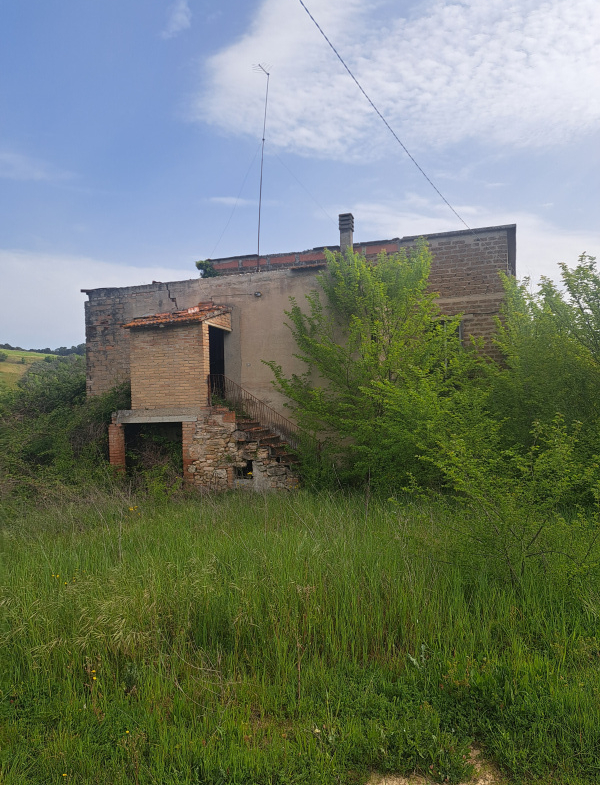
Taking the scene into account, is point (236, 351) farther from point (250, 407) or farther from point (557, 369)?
point (557, 369)

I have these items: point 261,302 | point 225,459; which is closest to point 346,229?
point 261,302

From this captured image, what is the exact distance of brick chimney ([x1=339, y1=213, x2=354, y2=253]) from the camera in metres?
14.2

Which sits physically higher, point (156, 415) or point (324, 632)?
point (156, 415)

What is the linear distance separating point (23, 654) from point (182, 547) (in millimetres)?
2154

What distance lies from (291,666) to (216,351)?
467 inches

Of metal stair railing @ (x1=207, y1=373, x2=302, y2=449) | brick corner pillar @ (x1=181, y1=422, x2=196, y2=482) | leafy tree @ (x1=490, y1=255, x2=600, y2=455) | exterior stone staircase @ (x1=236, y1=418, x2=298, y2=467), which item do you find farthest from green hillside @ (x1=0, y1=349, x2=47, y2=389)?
leafy tree @ (x1=490, y1=255, x2=600, y2=455)

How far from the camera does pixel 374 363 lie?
11.0 meters

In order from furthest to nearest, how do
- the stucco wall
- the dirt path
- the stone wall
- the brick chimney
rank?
the brick chimney → the stucco wall → the stone wall → the dirt path

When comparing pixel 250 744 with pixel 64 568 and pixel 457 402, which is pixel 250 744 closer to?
pixel 64 568

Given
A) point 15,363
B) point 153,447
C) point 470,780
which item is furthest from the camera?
point 15,363

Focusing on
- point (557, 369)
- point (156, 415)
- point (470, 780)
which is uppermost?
point (557, 369)

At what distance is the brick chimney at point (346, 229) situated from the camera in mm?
14156

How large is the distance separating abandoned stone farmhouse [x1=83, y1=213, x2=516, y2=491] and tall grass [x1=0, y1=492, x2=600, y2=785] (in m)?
6.56

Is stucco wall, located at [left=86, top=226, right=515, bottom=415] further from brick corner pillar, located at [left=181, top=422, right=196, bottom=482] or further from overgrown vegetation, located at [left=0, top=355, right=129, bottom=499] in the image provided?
overgrown vegetation, located at [left=0, top=355, right=129, bottom=499]
